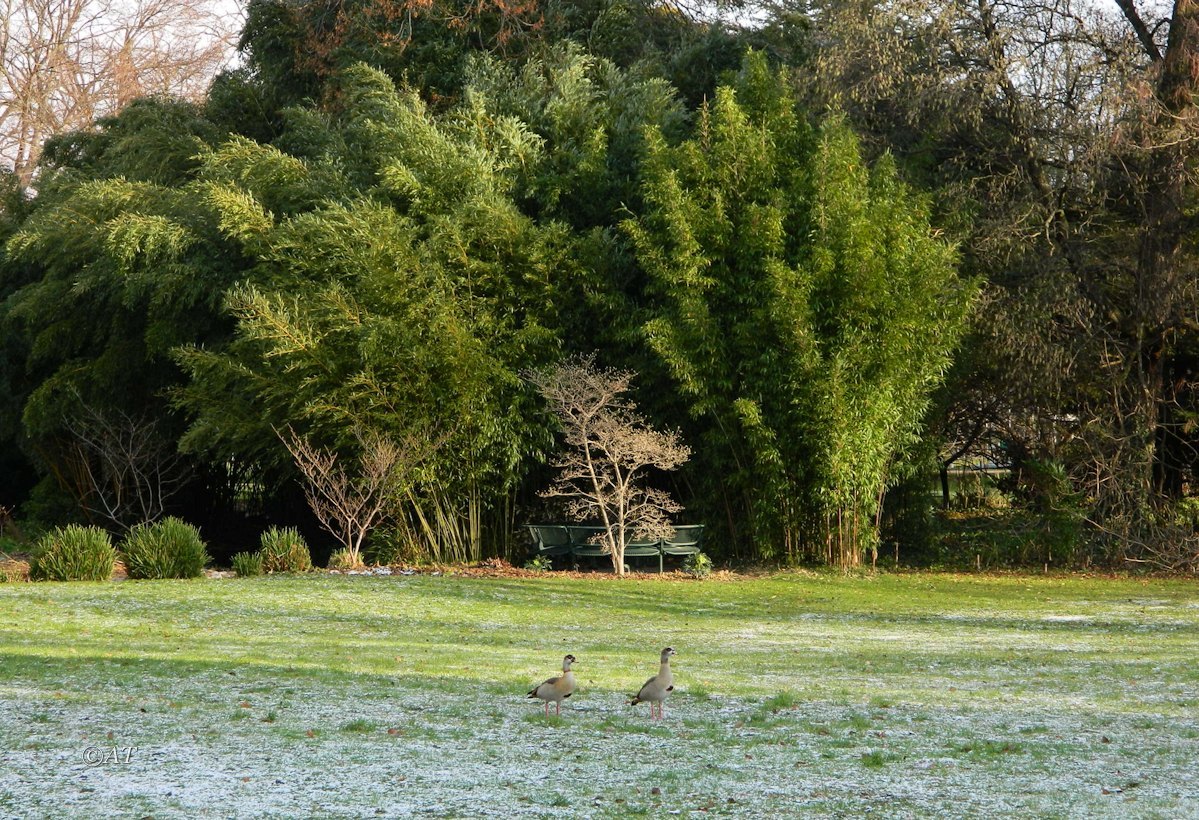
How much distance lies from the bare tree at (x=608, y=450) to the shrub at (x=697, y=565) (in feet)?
1.50

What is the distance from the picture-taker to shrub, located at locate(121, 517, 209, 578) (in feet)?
38.9

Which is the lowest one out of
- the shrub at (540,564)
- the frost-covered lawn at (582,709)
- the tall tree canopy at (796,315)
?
the frost-covered lawn at (582,709)

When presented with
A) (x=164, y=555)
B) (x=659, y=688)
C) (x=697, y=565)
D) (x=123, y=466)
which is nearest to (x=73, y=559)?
(x=164, y=555)

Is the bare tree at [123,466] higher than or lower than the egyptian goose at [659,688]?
higher

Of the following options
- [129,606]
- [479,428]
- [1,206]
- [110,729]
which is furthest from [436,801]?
[1,206]

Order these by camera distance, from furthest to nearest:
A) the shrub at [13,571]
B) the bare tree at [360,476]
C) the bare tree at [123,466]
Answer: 1. the bare tree at [123,466]
2. the bare tree at [360,476]
3. the shrub at [13,571]

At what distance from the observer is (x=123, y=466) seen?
54.2 feet

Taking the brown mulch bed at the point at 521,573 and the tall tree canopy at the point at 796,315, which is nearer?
the brown mulch bed at the point at 521,573

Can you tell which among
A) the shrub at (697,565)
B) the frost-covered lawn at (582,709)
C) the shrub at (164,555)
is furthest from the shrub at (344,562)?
the shrub at (697,565)

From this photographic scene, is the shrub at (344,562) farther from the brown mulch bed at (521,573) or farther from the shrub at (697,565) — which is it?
the shrub at (697,565)

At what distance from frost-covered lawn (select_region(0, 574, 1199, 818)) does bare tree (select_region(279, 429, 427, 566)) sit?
95.4 inches

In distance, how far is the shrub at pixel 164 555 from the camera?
38.9ft

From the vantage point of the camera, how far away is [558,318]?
44.6ft

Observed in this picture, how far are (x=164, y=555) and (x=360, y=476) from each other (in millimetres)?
2177
